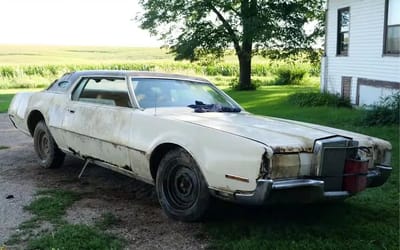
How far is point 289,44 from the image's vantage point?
933 inches

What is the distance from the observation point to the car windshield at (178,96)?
5203 millimetres

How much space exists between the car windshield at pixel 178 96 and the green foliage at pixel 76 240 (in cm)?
155

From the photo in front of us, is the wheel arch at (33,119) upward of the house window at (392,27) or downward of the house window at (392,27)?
downward

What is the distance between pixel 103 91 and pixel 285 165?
110 inches

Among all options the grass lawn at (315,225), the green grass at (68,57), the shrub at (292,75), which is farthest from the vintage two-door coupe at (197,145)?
the green grass at (68,57)

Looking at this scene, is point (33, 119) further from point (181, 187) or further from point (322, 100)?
point (322, 100)

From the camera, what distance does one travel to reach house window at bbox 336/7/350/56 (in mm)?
15008

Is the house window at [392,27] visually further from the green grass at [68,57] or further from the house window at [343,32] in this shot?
the green grass at [68,57]

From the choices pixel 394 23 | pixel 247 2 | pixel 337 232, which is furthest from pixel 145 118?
pixel 247 2

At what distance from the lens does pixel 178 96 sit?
5398 millimetres

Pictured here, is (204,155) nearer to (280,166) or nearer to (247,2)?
(280,166)

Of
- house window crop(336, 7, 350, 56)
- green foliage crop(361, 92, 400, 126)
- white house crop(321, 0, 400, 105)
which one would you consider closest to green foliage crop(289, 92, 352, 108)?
white house crop(321, 0, 400, 105)

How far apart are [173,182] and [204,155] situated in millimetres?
616

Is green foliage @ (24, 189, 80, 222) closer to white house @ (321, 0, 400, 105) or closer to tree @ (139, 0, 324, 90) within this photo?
white house @ (321, 0, 400, 105)
